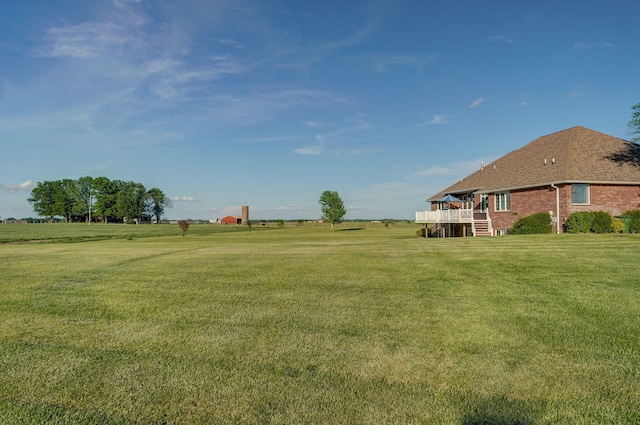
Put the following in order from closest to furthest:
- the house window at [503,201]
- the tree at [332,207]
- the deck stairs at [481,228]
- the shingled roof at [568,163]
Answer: the shingled roof at [568,163] → the deck stairs at [481,228] → the house window at [503,201] → the tree at [332,207]

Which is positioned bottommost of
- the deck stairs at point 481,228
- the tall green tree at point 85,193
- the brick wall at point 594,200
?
the deck stairs at point 481,228

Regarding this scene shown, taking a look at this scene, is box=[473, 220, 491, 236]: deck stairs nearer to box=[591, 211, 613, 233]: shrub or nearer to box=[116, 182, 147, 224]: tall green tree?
box=[591, 211, 613, 233]: shrub

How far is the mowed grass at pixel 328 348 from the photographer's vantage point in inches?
135

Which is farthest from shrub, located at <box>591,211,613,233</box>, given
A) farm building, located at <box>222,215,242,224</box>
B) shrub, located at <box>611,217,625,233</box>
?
farm building, located at <box>222,215,242,224</box>

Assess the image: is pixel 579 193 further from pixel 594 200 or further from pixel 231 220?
pixel 231 220

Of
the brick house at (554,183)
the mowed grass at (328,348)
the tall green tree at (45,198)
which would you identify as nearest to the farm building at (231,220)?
the tall green tree at (45,198)

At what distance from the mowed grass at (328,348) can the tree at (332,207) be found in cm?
5732

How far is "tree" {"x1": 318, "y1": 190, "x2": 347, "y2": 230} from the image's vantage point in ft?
221

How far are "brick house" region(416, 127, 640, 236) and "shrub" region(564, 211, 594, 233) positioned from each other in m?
1.02

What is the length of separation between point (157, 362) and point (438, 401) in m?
3.13

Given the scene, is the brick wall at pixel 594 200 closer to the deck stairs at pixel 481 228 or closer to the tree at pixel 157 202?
the deck stairs at pixel 481 228

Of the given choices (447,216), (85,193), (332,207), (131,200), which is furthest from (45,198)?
(447,216)

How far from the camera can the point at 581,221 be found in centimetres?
2252

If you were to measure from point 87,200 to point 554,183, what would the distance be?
5024 inches
